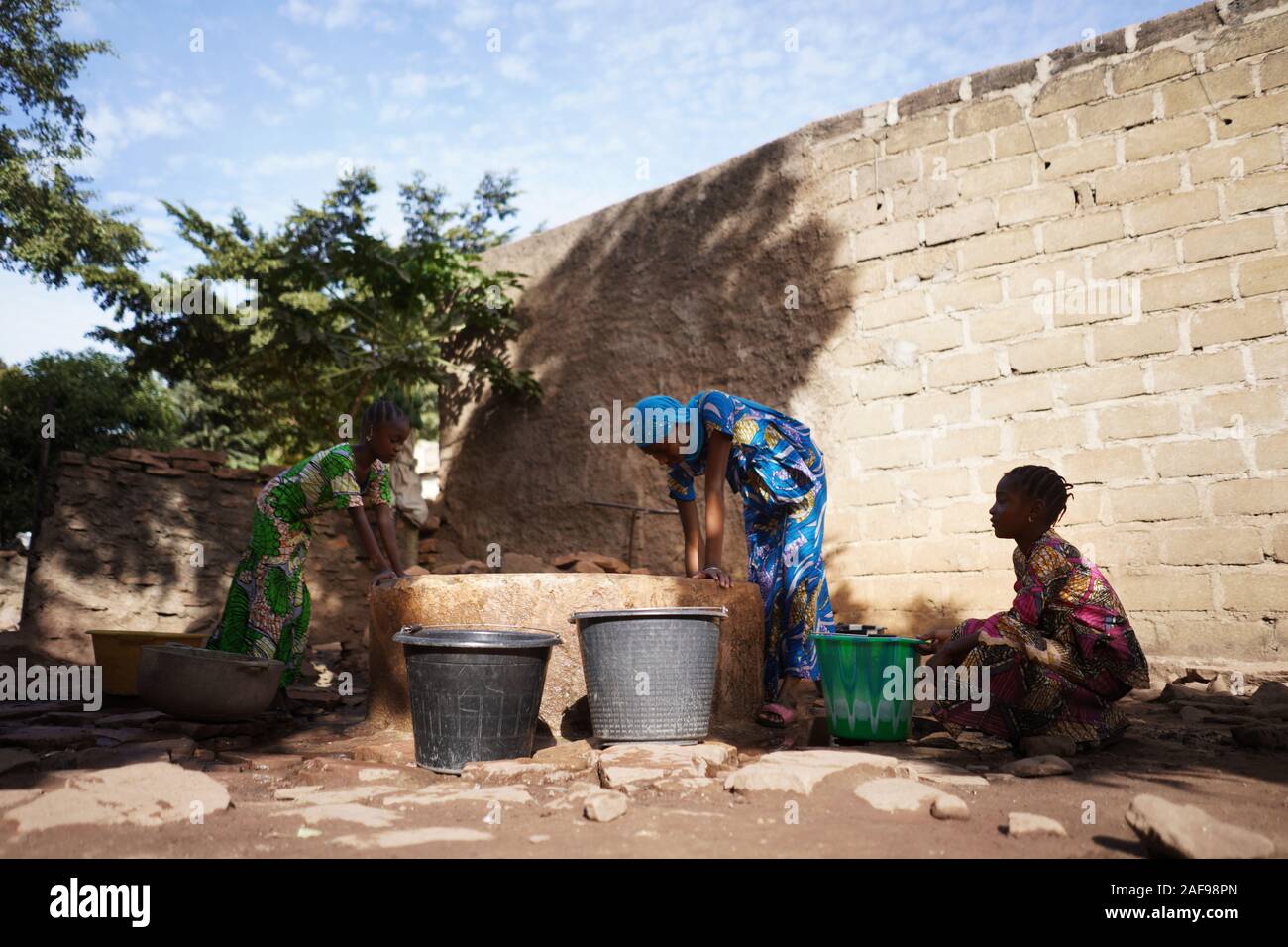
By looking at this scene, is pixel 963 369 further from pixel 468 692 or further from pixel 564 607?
pixel 468 692

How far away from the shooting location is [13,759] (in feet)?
10.5

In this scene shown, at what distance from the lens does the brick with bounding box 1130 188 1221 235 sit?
15.8ft

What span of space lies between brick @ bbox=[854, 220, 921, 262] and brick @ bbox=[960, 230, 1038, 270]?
0.34 meters

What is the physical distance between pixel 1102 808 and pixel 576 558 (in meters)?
4.27

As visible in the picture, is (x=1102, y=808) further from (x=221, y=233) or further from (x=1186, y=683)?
(x=221, y=233)

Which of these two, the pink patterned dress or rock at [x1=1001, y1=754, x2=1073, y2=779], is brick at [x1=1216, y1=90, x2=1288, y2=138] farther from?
rock at [x1=1001, y1=754, x2=1073, y2=779]

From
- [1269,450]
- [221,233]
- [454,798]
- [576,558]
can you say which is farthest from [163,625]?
[221,233]

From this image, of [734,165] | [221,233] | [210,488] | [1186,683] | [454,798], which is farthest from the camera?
[221,233]

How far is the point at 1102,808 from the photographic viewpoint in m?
2.50

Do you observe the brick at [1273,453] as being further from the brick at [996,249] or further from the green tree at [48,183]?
the green tree at [48,183]

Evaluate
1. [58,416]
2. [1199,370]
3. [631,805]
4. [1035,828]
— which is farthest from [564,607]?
[58,416]

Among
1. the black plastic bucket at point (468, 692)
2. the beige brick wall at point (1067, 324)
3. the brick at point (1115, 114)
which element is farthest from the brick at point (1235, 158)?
the black plastic bucket at point (468, 692)

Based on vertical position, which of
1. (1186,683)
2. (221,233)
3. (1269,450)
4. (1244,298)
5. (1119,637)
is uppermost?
(221,233)

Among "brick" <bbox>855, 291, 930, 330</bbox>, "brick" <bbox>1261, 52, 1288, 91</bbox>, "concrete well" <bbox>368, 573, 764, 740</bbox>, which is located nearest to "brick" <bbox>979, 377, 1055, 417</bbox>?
"brick" <bbox>855, 291, 930, 330</bbox>
